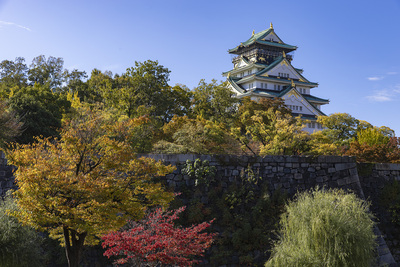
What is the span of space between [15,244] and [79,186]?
11.8 ft

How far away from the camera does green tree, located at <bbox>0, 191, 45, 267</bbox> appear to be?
12.0 meters

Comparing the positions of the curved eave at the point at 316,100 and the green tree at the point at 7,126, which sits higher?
the curved eave at the point at 316,100

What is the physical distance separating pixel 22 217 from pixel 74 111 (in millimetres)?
17578

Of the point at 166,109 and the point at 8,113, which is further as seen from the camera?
the point at 166,109

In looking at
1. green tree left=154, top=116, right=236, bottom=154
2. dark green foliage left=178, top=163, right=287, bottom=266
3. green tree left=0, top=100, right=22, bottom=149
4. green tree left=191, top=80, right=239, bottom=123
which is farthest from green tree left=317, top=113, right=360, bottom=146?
green tree left=0, top=100, right=22, bottom=149

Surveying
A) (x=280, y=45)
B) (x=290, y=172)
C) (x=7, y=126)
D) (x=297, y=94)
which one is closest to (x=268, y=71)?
(x=297, y=94)

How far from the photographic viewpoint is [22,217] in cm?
1055

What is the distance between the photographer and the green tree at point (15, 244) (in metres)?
12.0

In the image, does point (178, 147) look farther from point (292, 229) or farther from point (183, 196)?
point (292, 229)

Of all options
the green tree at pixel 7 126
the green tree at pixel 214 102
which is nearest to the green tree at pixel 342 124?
the green tree at pixel 214 102

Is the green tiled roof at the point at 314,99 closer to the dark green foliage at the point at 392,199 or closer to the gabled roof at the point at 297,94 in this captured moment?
the gabled roof at the point at 297,94

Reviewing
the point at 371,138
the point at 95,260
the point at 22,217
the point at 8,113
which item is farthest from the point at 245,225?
the point at 371,138

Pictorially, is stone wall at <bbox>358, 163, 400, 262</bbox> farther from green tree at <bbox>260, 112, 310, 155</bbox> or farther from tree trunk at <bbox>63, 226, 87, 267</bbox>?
tree trunk at <bbox>63, 226, 87, 267</bbox>

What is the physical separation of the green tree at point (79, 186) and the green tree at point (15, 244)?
153cm
